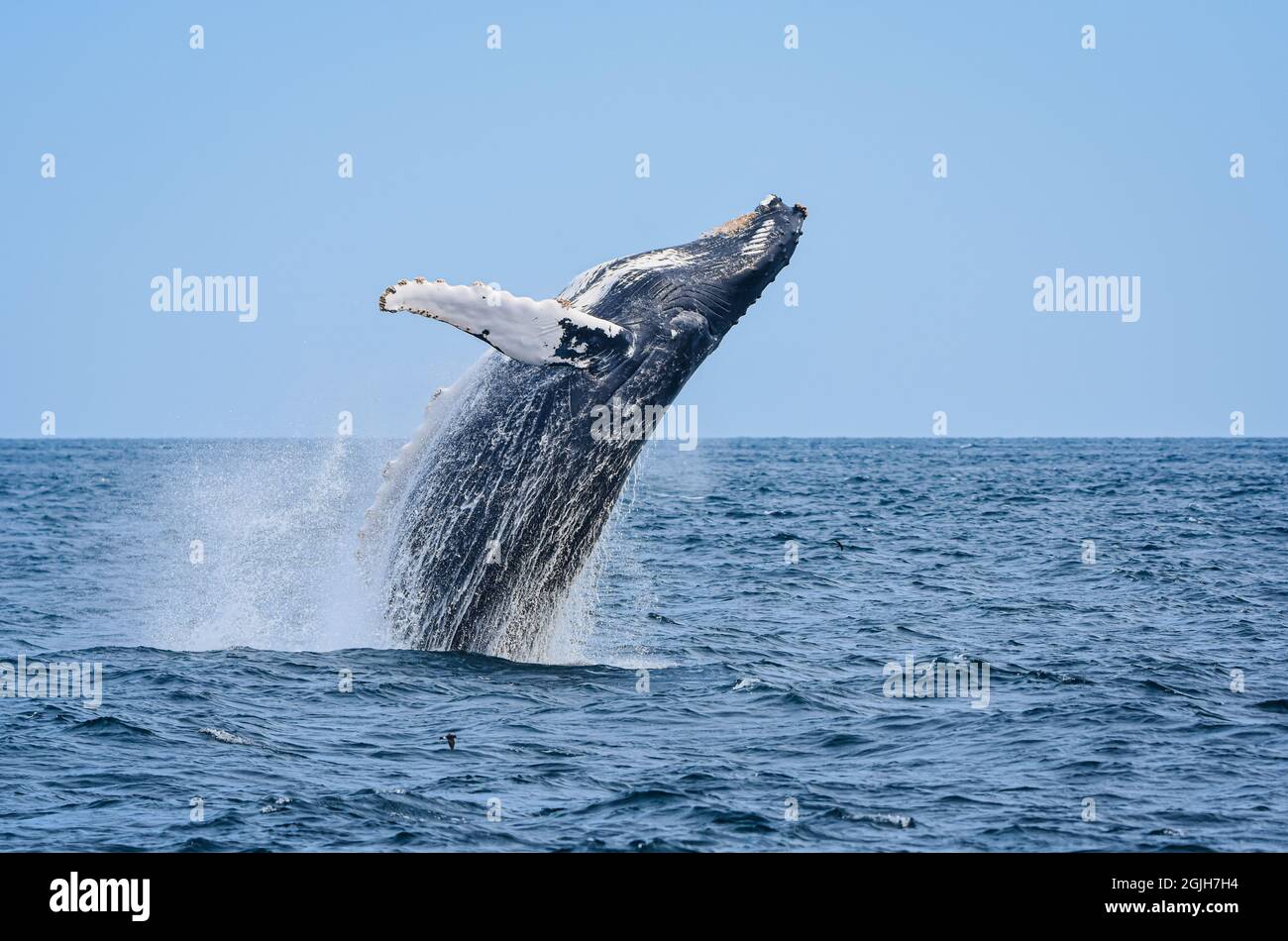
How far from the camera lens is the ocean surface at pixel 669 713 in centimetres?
849

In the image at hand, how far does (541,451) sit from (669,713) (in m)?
2.30

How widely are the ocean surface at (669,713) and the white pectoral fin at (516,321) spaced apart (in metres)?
1.69

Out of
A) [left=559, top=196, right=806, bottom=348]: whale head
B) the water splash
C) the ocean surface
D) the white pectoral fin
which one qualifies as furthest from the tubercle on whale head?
the water splash

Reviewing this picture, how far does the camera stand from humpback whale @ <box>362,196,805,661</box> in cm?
1175

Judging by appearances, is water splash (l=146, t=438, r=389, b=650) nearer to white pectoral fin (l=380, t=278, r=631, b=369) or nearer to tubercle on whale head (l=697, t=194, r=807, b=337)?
white pectoral fin (l=380, t=278, r=631, b=369)

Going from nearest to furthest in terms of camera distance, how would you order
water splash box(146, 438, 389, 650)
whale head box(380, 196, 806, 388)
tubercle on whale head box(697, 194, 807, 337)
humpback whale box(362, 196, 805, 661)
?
whale head box(380, 196, 806, 388)
humpback whale box(362, 196, 805, 661)
tubercle on whale head box(697, 194, 807, 337)
water splash box(146, 438, 389, 650)

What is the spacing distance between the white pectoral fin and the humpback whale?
36mm

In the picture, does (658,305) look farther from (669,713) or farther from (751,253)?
(669,713)

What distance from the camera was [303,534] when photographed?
2584 cm

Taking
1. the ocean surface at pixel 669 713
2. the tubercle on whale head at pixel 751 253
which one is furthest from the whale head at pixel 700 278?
the ocean surface at pixel 669 713

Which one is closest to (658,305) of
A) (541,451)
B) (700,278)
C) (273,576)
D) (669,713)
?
(700,278)

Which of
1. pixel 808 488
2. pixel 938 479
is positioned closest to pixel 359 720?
pixel 808 488

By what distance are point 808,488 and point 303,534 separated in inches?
1202
